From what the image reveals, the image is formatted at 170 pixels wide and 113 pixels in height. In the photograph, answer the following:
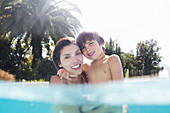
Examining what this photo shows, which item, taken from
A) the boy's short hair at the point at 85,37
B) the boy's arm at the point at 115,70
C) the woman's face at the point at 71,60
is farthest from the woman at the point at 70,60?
the boy's arm at the point at 115,70

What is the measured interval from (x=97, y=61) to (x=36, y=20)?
17.1 metres

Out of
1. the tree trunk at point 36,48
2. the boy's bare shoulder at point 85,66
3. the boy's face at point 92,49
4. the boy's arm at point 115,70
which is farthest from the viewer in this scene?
A: the tree trunk at point 36,48

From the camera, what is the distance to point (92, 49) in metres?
3.78

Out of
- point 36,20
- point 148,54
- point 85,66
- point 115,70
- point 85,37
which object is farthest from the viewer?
point 148,54

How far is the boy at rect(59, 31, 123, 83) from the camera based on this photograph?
3709 millimetres

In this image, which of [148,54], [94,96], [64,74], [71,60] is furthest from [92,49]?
[148,54]

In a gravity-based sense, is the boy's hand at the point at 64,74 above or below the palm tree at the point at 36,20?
below

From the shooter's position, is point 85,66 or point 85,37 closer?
point 85,37

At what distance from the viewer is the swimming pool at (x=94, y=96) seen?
4046mm

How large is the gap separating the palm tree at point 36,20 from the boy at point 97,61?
51.2ft

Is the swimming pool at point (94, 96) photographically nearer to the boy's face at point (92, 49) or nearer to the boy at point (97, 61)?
the boy at point (97, 61)

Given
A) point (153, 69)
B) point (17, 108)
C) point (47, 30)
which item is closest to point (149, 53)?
point (153, 69)

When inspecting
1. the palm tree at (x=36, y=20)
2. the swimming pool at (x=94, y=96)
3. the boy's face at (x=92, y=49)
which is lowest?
the swimming pool at (x=94, y=96)

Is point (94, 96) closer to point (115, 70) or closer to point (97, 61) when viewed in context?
point (97, 61)
